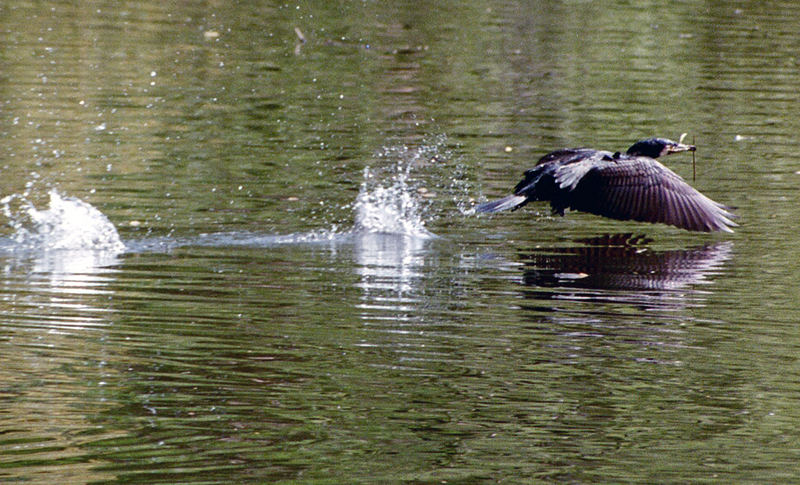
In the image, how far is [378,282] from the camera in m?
7.57

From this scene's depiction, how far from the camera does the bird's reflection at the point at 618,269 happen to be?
296 inches

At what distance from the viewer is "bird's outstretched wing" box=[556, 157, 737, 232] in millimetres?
8734

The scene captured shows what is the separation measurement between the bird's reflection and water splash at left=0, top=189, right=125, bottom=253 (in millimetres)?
2675

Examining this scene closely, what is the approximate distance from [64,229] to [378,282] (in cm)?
228

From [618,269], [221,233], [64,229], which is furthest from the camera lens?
[221,233]

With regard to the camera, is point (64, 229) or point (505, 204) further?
point (505, 204)

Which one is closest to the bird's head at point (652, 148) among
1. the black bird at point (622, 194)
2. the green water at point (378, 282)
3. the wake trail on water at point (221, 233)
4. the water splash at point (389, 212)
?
the black bird at point (622, 194)

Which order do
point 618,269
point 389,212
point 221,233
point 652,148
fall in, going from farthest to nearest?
point 652,148
point 389,212
point 221,233
point 618,269

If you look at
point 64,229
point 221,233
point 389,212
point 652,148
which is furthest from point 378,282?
point 652,148

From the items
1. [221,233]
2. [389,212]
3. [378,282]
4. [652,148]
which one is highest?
[652,148]

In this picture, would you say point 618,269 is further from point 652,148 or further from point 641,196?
point 652,148

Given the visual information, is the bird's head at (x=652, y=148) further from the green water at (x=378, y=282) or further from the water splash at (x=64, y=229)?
the water splash at (x=64, y=229)

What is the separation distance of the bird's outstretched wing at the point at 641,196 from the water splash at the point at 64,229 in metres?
2.96

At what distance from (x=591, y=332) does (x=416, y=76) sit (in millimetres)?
9747
